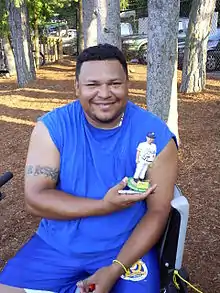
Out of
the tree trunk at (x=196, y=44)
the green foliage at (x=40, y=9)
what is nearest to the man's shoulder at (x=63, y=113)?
the tree trunk at (x=196, y=44)

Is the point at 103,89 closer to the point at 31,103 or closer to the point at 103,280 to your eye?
the point at 103,280

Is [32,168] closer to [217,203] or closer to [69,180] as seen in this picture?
[69,180]

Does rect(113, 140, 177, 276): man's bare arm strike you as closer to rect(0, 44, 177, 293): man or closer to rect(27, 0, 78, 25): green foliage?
rect(0, 44, 177, 293): man

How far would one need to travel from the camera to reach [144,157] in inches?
76.5

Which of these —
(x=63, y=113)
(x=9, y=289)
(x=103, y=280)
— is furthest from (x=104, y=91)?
(x=9, y=289)

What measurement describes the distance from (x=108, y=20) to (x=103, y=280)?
12.5 feet

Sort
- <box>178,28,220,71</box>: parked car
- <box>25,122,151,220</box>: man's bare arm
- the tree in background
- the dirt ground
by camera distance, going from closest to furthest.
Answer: <box>25,122,151,220</box>: man's bare arm
the dirt ground
<box>178,28,220,71</box>: parked car
the tree in background

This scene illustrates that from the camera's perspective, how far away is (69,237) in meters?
2.14

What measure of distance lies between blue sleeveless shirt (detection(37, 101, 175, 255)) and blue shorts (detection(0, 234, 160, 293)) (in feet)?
0.16

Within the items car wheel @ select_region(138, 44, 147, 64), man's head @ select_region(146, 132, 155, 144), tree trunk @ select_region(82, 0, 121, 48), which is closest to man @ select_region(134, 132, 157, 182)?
man's head @ select_region(146, 132, 155, 144)

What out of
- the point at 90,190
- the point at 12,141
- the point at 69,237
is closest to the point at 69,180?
the point at 90,190

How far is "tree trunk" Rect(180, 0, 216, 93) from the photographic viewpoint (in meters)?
8.27

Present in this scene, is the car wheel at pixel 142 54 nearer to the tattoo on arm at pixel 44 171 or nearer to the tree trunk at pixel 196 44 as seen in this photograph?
the tree trunk at pixel 196 44

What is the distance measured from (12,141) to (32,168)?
4451mm
